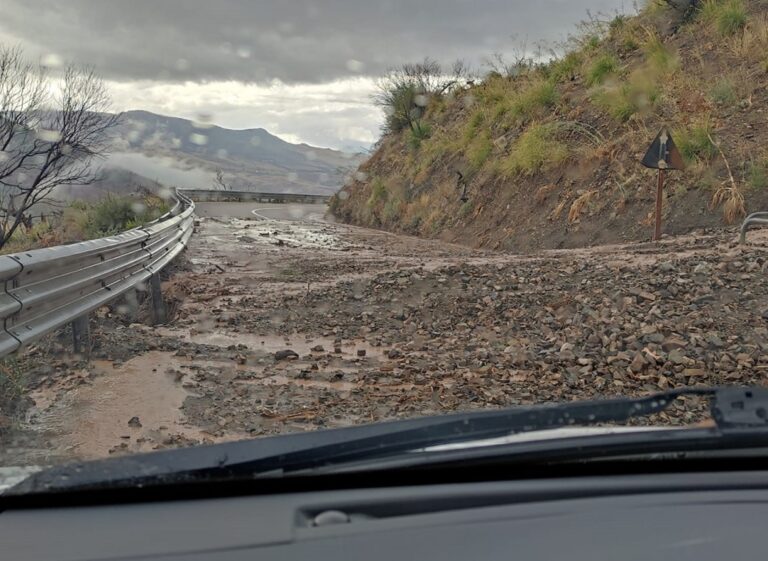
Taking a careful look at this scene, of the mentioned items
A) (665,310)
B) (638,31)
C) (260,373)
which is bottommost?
(260,373)

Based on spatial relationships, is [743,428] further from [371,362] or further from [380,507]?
[371,362]

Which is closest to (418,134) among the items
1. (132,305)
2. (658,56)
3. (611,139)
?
(658,56)

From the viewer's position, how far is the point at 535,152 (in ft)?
57.0

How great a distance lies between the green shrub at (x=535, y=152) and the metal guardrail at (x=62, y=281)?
1075cm

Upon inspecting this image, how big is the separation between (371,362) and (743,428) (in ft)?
14.6

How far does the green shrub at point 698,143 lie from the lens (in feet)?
43.5

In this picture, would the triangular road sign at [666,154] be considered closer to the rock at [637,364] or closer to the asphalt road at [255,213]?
the rock at [637,364]

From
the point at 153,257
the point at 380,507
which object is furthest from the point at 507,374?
the point at 153,257

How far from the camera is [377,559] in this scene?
5.04 feet

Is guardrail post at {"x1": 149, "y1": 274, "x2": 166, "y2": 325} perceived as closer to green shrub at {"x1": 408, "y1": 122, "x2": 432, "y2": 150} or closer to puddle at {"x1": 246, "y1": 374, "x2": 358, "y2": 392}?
puddle at {"x1": 246, "y1": 374, "x2": 358, "y2": 392}

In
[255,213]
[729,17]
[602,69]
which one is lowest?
[255,213]

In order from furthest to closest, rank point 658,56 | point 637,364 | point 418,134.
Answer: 1. point 418,134
2. point 658,56
3. point 637,364

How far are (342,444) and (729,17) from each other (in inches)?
671

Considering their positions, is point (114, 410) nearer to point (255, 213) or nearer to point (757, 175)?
point (757, 175)
